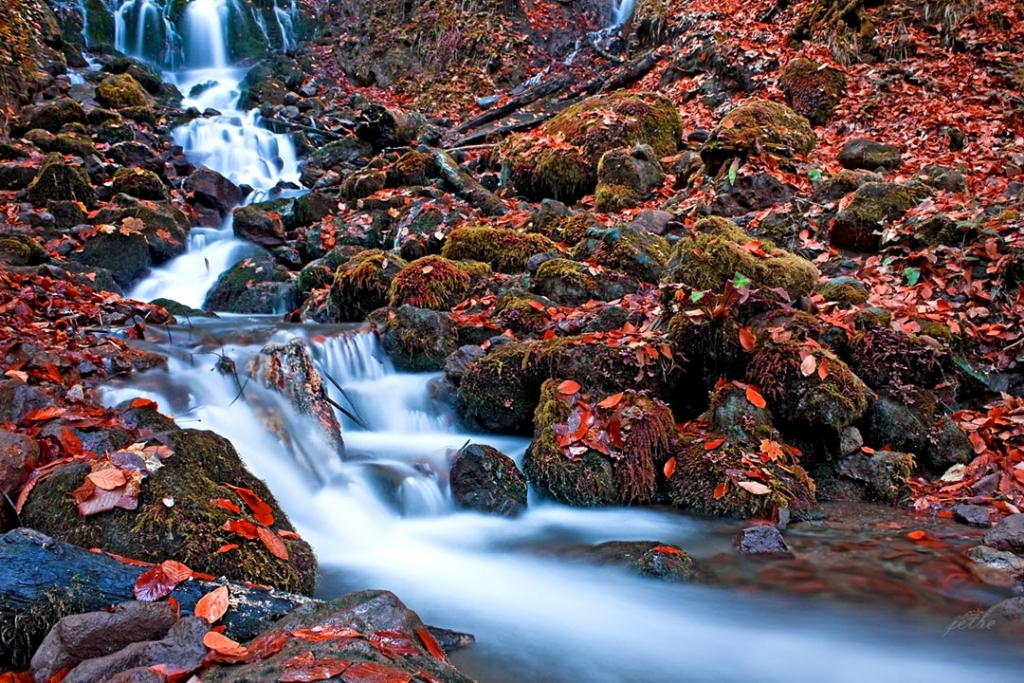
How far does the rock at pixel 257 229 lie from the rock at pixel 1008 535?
9.97 meters

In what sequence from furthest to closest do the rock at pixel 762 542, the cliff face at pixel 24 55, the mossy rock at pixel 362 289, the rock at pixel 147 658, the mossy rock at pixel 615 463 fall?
the cliff face at pixel 24 55
the mossy rock at pixel 362 289
the mossy rock at pixel 615 463
the rock at pixel 762 542
the rock at pixel 147 658

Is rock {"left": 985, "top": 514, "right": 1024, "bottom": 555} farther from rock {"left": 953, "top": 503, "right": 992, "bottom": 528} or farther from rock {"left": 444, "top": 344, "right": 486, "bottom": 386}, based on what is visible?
rock {"left": 444, "top": 344, "right": 486, "bottom": 386}

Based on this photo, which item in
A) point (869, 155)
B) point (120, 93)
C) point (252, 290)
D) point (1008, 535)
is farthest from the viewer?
point (120, 93)

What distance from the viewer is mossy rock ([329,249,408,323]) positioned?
7.53 m

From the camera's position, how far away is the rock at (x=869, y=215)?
22.1 feet

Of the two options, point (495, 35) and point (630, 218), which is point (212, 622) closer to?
point (630, 218)

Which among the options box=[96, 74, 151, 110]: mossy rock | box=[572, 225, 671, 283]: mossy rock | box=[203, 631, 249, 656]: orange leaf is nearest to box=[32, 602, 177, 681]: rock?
box=[203, 631, 249, 656]: orange leaf

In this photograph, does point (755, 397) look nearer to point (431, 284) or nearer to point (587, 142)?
point (431, 284)

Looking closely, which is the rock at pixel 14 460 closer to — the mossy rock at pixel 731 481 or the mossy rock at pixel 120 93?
the mossy rock at pixel 731 481

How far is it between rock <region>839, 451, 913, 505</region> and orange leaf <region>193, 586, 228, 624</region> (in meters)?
4.04

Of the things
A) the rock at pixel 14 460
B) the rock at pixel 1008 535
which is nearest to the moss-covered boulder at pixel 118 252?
the rock at pixel 14 460

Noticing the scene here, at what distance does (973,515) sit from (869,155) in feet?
19.9

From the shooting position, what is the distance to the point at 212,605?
7.77ft

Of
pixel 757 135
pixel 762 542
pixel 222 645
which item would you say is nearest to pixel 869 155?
pixel 757 135
